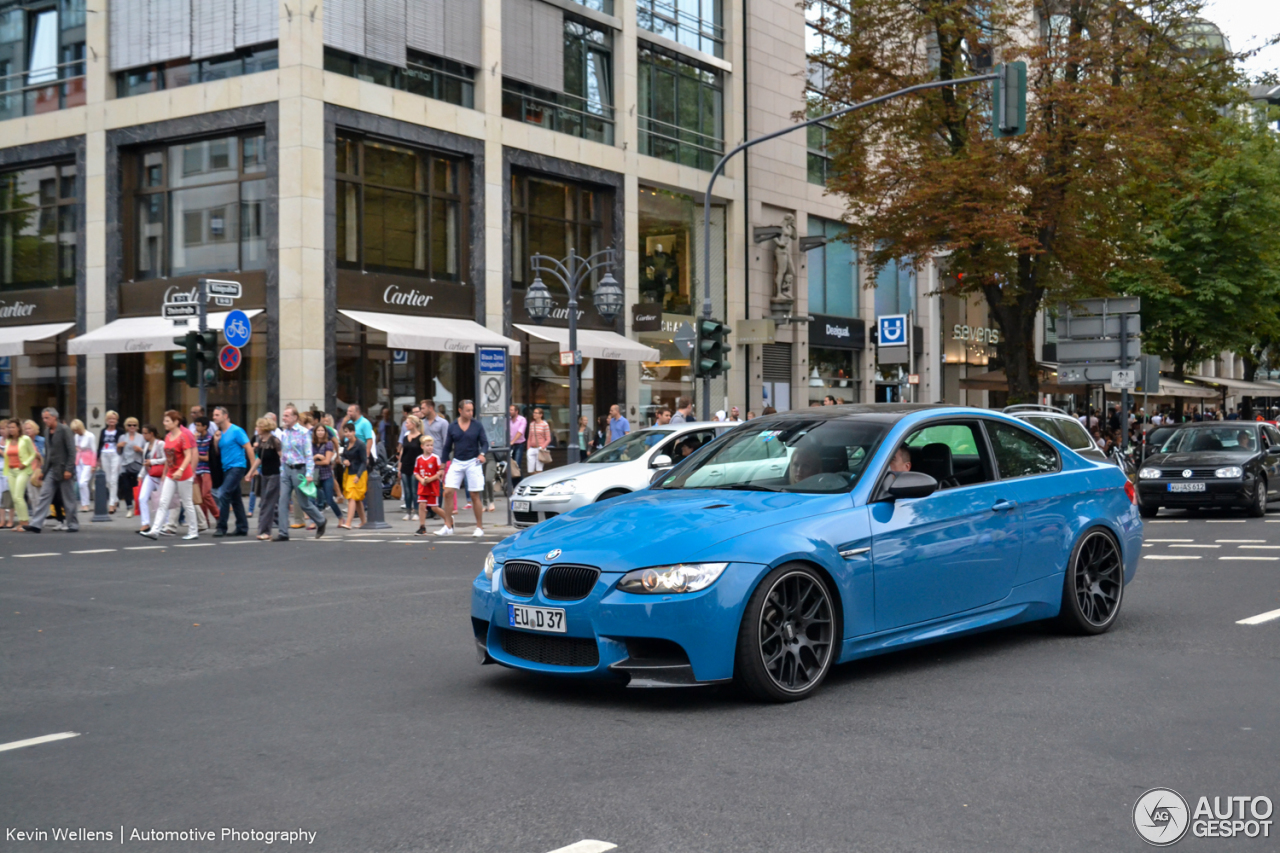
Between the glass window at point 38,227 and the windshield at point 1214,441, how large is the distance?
2275 centimetres

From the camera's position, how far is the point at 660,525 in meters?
6.47

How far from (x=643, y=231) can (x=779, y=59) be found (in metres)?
8.64

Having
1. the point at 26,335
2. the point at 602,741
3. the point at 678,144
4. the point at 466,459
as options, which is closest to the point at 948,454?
the point at 602,741

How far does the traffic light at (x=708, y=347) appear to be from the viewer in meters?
21.8

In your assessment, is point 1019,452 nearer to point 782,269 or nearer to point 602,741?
point 602,741

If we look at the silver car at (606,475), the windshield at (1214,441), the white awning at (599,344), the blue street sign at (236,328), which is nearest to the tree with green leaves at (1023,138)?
the white awning at (599,344)

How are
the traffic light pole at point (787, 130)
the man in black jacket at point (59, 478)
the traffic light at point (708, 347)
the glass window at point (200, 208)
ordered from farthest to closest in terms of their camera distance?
the glass window at point (200, 208) < the traffic light at point (708, 347) < the man in black jacket at point (59, 478) < the traffic light pole at point (787, 130)

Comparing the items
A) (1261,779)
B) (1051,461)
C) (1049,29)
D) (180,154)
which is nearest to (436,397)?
(180,154)

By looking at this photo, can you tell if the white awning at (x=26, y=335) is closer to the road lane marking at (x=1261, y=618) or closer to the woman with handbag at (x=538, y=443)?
the woman with handbag at (x=538, y=443)

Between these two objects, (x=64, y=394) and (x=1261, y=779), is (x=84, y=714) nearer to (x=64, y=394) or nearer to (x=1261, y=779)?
(x=1261, y=779)

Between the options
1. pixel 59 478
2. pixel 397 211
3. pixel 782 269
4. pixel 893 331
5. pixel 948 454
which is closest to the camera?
pixel 948 454

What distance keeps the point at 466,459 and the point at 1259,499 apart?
470 inches

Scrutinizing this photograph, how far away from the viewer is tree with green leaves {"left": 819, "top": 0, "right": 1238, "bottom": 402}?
27.4m

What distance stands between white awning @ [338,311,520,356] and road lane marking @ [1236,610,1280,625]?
59.7 ft
